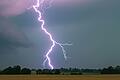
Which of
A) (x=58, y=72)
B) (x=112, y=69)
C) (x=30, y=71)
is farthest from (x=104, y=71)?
(x=30, y=71)

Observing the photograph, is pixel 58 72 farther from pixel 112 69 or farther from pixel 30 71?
pixel 112 69

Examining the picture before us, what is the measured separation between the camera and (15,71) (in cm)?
11206

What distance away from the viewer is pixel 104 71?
110688mm

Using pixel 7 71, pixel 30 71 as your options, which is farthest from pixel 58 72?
pixel 7 71

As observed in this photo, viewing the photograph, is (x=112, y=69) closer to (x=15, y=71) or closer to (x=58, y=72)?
(x=58, y=72)

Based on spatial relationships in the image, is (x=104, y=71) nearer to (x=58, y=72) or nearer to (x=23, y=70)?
(x=58, y=72)

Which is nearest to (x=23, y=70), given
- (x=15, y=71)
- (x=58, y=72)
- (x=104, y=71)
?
(x=15, y=71)

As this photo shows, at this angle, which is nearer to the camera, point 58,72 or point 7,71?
point 58,72

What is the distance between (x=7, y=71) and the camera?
11319cm

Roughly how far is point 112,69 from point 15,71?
2885 centimetres

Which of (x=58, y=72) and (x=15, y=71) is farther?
(x=15, y=71)

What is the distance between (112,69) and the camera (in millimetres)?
112875

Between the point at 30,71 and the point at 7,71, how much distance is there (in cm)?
800

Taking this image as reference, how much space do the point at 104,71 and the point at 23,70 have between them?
77.9 ft
